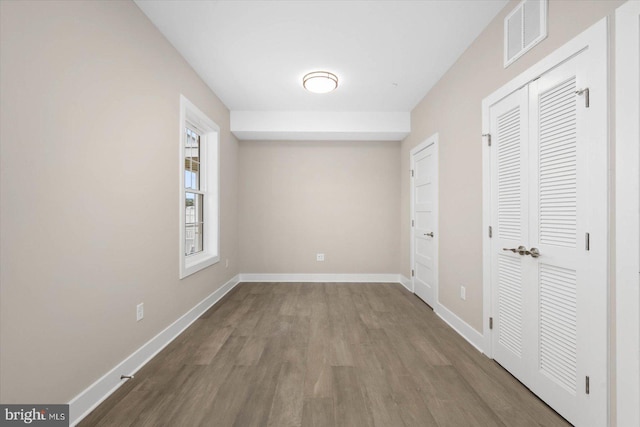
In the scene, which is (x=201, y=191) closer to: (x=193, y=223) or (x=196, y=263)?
(x=193, y=223)

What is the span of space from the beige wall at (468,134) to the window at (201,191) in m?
2.81

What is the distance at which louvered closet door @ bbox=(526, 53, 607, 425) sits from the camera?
1.45m

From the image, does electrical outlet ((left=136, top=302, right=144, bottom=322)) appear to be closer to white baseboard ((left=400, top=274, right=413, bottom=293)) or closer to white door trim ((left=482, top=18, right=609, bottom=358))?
white door trim ((left=482, top=18, right=609, bottom=358))

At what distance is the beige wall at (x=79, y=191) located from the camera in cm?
128

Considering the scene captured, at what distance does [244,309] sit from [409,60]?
3.41 meters

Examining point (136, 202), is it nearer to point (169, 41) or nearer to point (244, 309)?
point (169, 41)

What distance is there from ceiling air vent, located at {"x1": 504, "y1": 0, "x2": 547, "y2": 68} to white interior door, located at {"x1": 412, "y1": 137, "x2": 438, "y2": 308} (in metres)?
1.40

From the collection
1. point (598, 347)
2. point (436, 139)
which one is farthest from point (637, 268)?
point (436, 139)

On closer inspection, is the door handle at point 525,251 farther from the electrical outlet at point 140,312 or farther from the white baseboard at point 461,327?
the electrical outlet at point 140,312

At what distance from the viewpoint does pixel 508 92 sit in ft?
6.79

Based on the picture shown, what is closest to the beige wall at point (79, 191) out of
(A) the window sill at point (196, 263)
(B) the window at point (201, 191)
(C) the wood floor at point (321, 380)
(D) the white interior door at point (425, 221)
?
(A) the window sill at point (196, 263)

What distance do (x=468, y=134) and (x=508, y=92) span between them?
0.60m

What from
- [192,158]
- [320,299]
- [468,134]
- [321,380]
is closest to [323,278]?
[320,299]

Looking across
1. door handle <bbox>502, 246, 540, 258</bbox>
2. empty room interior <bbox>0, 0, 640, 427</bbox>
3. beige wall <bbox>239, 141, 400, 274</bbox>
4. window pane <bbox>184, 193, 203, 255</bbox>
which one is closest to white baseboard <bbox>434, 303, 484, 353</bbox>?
empty room interior <bbox>0, 0, 640, 427</bbox>
